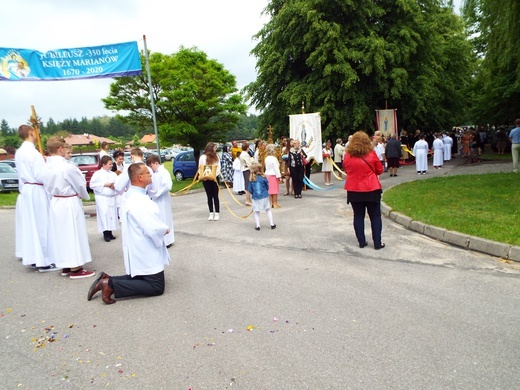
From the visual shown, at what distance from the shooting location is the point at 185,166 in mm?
22172

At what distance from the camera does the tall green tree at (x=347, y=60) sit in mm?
21141

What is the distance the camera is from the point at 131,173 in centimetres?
500

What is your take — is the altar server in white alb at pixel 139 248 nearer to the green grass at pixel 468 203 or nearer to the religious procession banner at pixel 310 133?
the green grass at pixel 468 203

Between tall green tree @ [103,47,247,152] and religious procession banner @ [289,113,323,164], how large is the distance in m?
5.59

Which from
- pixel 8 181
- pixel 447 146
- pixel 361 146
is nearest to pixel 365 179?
pixel 361 146

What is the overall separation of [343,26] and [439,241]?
18.1m

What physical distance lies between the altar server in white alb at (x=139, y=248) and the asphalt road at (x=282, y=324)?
17cm

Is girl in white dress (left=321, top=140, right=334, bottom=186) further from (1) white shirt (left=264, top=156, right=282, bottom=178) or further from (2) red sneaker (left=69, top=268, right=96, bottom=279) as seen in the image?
(2) red sneaker (left=69, top=268, right=96, bottom=279)

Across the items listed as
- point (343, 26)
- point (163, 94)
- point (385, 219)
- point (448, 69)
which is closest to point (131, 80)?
point (163, 94)

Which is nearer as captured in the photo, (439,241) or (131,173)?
(131,173)

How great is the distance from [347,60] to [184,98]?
9.20 m

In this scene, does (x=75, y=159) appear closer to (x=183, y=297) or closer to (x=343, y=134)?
(x=343, y=134)

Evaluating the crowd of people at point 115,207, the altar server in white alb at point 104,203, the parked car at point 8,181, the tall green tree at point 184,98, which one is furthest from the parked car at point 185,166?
the altar server in white alb at point 104,203

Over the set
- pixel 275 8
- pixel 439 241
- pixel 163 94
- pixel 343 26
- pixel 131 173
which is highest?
pixel 275 8
